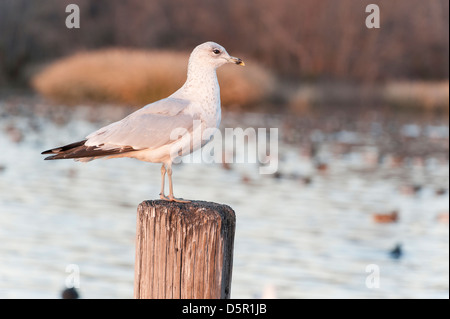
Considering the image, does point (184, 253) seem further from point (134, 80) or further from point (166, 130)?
point (134, 80)

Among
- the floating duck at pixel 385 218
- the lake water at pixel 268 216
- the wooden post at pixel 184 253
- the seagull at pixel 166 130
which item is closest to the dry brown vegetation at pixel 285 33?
the lake water at pixel 268 216

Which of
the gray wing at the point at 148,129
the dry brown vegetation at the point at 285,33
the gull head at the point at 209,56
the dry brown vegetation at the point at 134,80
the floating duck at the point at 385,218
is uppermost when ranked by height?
the dry brown vegetation at the point at 285,33

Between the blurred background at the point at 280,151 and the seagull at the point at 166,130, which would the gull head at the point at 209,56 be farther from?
the blurred background at the point at 280,151

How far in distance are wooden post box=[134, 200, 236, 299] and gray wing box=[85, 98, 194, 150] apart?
66cm

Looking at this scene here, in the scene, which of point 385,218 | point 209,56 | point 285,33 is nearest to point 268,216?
point 385,218

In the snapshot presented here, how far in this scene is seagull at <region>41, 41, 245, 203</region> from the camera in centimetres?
422

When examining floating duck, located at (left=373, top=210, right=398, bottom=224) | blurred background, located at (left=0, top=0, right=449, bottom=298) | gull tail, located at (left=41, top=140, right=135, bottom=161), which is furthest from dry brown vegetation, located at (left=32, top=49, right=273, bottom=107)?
gull tail, located at (left=41, top=140, right=135, bottom=161)

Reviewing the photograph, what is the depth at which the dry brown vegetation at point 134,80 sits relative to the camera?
25.0 meters

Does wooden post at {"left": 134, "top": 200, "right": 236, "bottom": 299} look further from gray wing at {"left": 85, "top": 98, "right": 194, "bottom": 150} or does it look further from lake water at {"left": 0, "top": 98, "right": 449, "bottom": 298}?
lake water at {"left": 0, "top": 98, "right": 449, "bottom": 298}

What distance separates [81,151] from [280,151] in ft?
39.9

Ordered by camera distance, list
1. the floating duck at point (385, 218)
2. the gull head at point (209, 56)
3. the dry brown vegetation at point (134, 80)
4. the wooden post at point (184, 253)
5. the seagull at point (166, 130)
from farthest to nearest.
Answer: the dry brown vegetation at point (134, 80) → the floating duck at point (385, 218) → the gull head at point (209, 56) → the seagull at point (166, 130) → the wooden post at point (184, 253)

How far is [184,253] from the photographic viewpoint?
362 centimetres

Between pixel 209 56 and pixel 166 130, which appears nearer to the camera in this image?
pixel 166 130

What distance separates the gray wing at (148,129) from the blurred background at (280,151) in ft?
9.82
